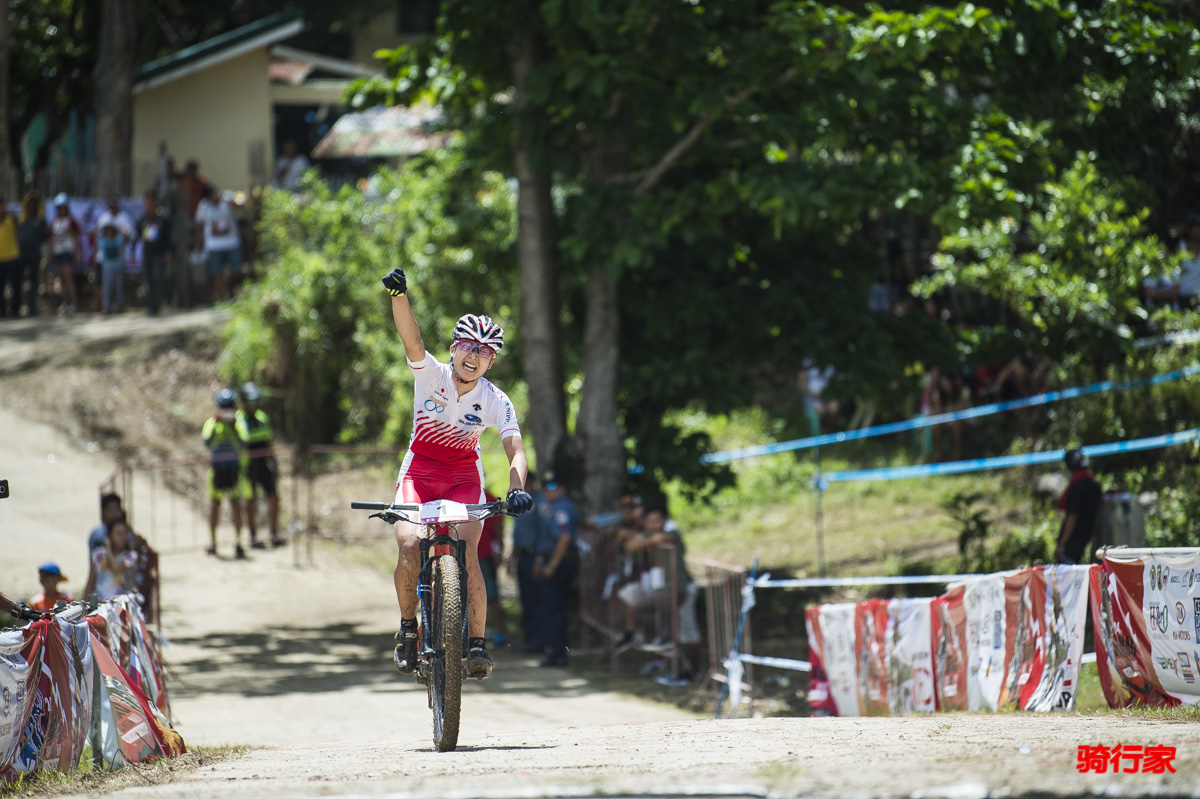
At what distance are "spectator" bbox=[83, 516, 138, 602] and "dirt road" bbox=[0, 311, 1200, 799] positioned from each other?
107cm

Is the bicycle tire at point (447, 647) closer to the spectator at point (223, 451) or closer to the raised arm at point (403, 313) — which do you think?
the raised arm at point (403, 313)

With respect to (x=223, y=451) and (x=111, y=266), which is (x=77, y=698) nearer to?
(x=223, y=451)

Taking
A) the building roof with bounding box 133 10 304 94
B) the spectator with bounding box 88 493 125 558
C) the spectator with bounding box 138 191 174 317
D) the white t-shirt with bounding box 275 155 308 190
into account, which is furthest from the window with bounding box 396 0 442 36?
the spectator with bounding box 88 493 125 558

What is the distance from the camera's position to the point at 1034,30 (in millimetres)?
12750

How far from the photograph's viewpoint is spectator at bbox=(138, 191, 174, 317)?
2445cm

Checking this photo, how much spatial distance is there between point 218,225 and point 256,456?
29.6 ft

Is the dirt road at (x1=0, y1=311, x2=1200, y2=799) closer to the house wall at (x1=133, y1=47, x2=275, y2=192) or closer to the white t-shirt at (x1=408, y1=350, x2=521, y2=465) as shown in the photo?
the white t-shirt at (x1=408, y1=350, x2=521, y2=465)

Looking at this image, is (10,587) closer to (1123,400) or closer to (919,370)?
(919,370)

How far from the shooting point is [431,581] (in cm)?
739

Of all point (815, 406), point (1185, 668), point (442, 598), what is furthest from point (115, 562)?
point (815, 406)

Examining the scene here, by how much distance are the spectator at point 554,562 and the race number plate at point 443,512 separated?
22.8ft

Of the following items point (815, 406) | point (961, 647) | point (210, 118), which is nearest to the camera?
point (961, 647)

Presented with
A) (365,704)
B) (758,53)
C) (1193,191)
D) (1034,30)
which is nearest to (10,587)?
(365,704)

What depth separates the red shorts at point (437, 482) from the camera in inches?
300
